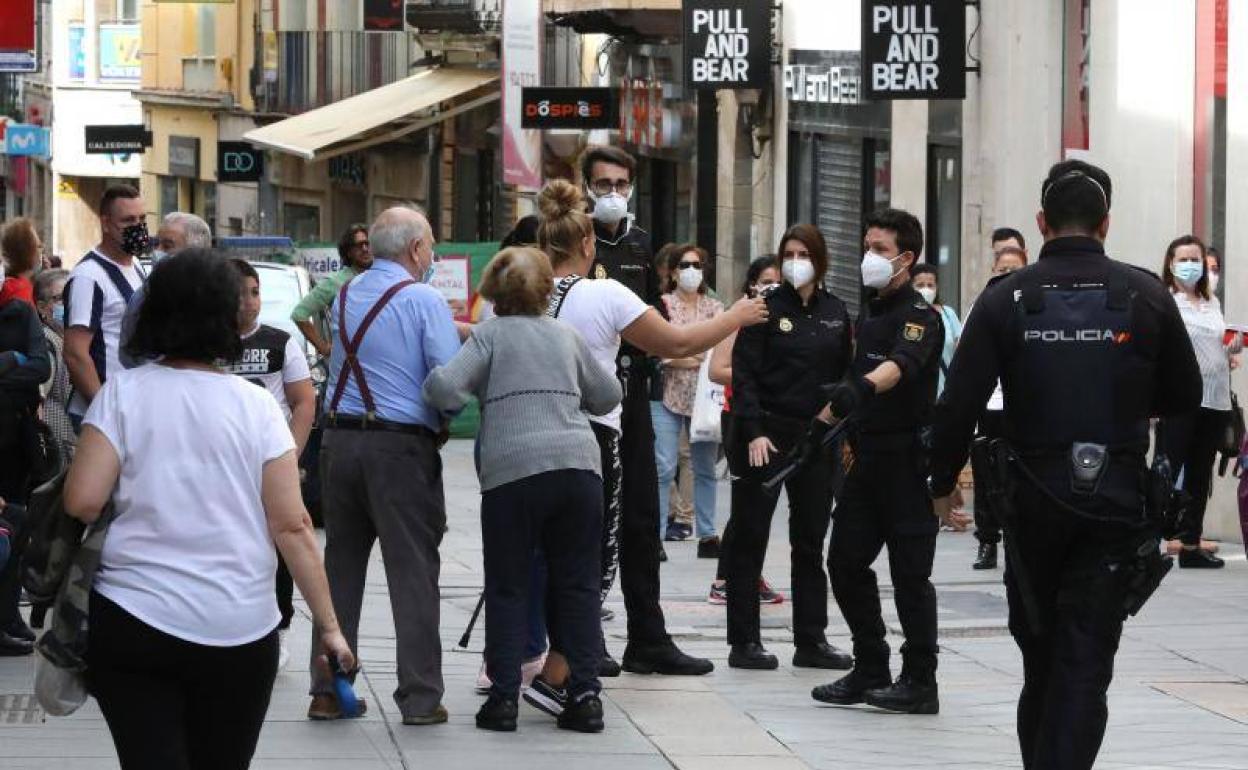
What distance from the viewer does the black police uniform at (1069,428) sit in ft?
24.5

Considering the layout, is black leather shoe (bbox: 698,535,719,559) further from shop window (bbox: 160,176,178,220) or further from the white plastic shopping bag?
shop window (bbox: 160,176,178,220)

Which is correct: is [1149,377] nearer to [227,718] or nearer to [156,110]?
[227,718]

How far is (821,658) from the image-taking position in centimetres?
1116

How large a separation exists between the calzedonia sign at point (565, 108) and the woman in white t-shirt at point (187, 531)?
70.7 ft

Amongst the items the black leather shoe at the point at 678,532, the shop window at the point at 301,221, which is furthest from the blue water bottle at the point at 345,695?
the shop window at the point at 301,221

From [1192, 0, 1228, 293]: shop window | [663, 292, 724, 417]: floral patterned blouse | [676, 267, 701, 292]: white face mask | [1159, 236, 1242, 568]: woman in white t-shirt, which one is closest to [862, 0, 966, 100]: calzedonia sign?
[1192, 0, 1228, 293]: shop window

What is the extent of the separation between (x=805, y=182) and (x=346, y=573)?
16004mm

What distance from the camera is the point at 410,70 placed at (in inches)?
1634

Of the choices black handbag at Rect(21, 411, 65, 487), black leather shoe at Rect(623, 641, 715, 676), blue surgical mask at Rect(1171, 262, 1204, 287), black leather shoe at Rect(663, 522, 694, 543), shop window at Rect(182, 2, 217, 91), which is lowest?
black leather shoe at Rect(663, 522, 694, 543)

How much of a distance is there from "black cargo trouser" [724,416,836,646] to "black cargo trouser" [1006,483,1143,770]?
3.32 meters

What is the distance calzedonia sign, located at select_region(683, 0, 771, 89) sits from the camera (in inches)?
953

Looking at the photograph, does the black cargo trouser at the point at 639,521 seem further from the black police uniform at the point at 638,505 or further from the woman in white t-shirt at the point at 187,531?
the woman in white t-shirt at the point at 187,531

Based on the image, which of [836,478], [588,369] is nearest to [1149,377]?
[588,369]

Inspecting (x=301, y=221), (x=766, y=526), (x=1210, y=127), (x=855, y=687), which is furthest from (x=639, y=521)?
(x=301, y=221)
